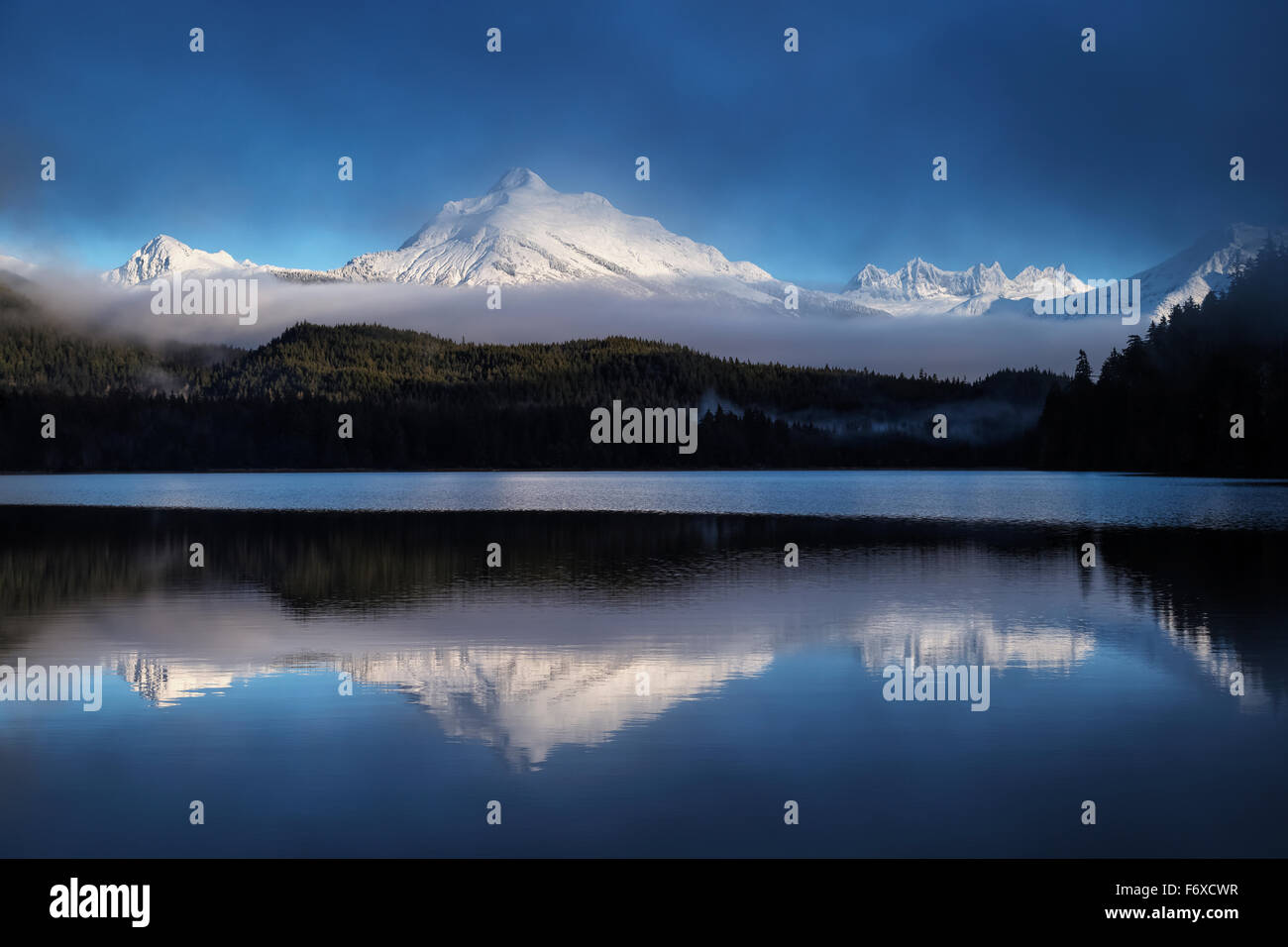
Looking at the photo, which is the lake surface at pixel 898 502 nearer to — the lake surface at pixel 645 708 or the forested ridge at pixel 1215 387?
the forested ridge at pixel 1215 387

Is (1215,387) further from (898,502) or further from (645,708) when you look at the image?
(645,708)

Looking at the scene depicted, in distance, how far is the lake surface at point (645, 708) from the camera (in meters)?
15.5

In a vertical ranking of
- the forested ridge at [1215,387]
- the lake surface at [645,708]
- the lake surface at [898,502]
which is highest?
the forested ridge at [1215,387]

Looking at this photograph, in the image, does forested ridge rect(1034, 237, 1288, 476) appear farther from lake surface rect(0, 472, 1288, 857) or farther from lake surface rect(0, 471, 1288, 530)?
lake surface rect(0, 472, 1288, 857)

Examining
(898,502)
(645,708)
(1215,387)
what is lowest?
(645,708)

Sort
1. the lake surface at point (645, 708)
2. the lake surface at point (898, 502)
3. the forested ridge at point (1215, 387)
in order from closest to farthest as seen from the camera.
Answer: the lake surface at point (645, 708) → the lake surface at point (898, 502) → the forested ridge at point (1215, 387)

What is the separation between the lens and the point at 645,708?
21547 millimetres

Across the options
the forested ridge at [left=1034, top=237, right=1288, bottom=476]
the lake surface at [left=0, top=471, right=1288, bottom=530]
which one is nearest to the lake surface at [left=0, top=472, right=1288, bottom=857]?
the lake surface at [left=0, top=471, right=1288, bottom=530]

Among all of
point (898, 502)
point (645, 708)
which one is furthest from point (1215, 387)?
point (645, 708)

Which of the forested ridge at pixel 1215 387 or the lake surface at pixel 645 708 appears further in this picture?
the forested ridge at pixel 1215 387

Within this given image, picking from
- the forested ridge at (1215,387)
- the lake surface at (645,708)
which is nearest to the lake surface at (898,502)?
the forested ridge at (1215,387)

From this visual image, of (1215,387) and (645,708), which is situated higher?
(1215,387)

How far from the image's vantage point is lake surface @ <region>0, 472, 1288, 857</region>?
609 inches
